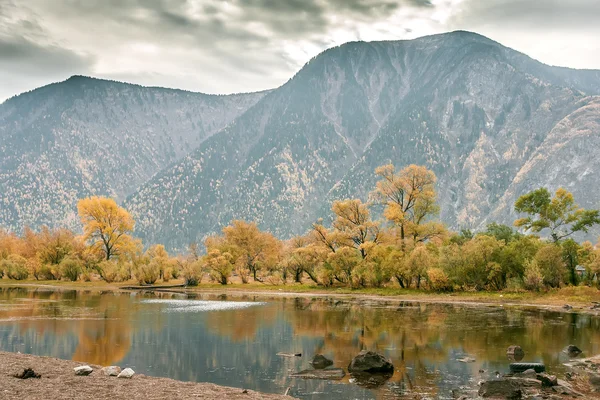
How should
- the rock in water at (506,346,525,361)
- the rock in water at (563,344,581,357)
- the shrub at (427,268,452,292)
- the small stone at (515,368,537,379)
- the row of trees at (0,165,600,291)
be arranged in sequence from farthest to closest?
the shrub at (427,268,452,292) < the row of trees at (0,165,600,291) < the rock in water at (563,344,581,357) < the rock in water at (506,346,525,361) < the small stone at (515,368,537,379)

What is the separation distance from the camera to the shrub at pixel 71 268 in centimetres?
10243

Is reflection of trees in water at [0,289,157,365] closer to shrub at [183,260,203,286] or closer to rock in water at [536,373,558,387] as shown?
rock in water at [536,373,558,387]

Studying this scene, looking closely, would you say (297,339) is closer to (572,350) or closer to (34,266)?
(572,350)

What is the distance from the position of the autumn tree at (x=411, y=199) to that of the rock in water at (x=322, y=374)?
5535 cm

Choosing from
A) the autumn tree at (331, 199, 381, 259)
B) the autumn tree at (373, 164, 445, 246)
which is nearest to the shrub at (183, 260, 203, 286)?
the autumn tree at (331, 199, 381, 259)

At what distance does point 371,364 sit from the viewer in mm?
26766

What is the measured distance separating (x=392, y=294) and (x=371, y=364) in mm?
48988

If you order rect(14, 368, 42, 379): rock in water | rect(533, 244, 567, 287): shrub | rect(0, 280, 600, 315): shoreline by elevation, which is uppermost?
rect(533, 244, 567, 287): shrub

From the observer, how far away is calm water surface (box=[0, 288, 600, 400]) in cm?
2577

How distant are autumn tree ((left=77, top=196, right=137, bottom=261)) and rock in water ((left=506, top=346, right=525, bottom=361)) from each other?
283 ft

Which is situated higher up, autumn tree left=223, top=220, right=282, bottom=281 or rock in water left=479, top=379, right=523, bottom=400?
autumn tree left=223, top=220, right=282, bottom=281

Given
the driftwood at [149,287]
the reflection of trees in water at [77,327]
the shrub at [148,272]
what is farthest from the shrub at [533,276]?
the shrub at [148,272]

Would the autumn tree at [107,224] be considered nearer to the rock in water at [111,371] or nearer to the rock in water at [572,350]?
the rock in water at [111,371]

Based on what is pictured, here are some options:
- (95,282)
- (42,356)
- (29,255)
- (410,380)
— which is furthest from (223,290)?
(410,380)
